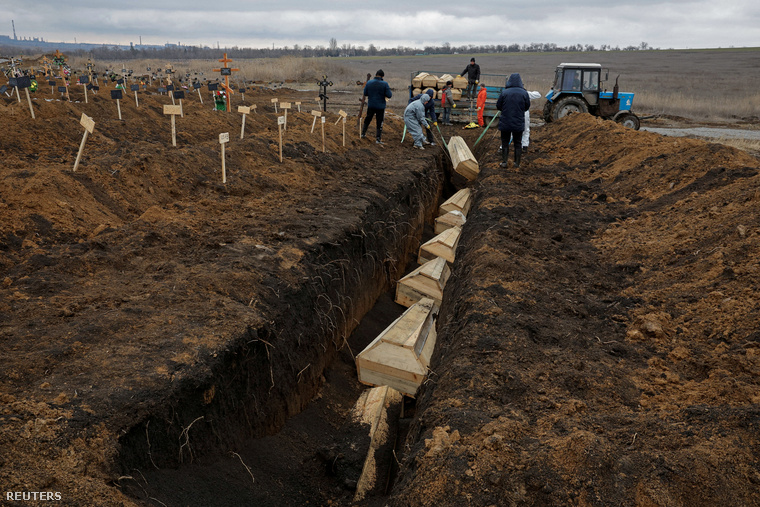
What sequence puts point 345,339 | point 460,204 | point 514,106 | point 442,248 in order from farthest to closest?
point 460,204
point 514,106
point 442,248
point 345,339

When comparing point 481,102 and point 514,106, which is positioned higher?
point 481,102

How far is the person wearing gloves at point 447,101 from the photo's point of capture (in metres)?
17.2

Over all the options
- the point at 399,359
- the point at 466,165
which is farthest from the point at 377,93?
the point at 399,359

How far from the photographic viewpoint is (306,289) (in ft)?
16.0

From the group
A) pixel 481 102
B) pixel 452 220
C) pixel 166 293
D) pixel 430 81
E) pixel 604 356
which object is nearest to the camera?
pixel 604 356

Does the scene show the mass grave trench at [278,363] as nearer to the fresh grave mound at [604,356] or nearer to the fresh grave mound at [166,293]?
the fresh grave mound at [166,293]

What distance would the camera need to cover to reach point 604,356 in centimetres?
354

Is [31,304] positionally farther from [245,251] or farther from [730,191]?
[730,191]

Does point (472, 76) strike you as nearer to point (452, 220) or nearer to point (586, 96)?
point (586, 96)

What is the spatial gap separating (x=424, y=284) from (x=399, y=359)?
1.98m

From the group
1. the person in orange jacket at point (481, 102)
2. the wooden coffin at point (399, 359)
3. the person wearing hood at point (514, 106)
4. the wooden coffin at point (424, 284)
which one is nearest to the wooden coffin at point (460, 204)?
the person wearing hood at point (514, 106)

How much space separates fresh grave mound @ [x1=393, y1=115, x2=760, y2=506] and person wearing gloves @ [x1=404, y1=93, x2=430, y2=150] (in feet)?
19.3

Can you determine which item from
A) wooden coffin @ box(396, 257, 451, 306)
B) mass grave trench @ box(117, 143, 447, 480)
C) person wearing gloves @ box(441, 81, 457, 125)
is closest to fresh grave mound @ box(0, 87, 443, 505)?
mass grave trench @ box(117, 143, 447, 480)

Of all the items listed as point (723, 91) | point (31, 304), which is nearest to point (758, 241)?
point (31, 304)
